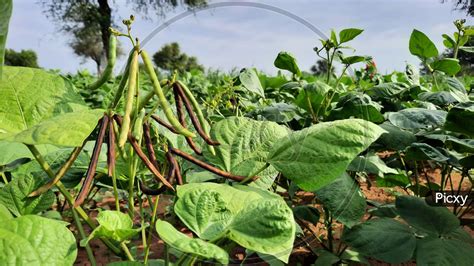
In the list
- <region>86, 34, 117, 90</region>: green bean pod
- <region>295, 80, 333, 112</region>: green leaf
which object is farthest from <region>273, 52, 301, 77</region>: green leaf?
<region>86, 34, 117, 90</region>: green bean pod

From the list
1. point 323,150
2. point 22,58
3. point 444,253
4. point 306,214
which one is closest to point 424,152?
point 444,253

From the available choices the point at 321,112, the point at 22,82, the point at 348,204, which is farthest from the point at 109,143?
the point at 321,112

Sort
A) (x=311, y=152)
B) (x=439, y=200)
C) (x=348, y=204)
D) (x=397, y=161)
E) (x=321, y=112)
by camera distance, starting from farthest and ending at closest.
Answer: (x=397, y=161) → (x=321, y=112) → (x=439, y=200) → (x=348, y=204) → (x=311, y=152)

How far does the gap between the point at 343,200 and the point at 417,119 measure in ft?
0.84

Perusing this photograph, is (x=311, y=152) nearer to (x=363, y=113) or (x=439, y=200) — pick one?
(x=363, y=113)

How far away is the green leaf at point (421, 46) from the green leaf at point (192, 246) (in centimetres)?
108

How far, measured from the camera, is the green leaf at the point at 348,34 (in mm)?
1137

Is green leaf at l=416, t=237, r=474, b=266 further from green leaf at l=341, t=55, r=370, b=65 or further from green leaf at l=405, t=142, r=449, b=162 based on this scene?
green leaf at l=341, t=55, r=370, b=65

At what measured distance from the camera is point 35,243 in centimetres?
48

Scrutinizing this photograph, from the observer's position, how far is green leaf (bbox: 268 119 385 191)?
56 cm

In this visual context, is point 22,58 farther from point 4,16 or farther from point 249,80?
point 4,16

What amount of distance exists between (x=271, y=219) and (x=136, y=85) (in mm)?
227

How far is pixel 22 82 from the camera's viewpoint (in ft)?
1.96

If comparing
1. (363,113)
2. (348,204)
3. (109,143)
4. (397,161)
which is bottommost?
(397,161)
